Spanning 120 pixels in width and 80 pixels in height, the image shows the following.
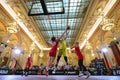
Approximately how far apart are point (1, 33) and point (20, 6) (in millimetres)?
3539

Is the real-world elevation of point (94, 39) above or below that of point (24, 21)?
below

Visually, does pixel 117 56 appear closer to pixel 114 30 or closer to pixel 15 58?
pixel 114 30

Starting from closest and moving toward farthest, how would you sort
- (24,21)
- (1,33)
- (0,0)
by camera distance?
(0,0) < (1,33) < (24,21)

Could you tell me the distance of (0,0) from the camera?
10.6 meters

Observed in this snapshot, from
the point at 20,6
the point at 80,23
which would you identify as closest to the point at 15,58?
the point at 20,6

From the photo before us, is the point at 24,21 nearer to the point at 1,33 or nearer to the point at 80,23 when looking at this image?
the point at 1,33

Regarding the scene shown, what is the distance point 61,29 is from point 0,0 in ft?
28.4

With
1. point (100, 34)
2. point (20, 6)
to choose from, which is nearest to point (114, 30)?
point (100, 34)

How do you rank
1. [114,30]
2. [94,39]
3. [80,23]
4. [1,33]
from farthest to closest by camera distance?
[94,39] < [80,23] < [1,33] < [114,30]

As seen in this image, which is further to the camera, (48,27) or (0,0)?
(48,27)

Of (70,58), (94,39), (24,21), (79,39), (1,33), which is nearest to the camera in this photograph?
(1,33)

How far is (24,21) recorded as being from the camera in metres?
14.2

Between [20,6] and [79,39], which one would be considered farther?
[79,39]

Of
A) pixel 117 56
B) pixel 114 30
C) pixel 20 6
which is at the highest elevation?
→ pixel 20 6
